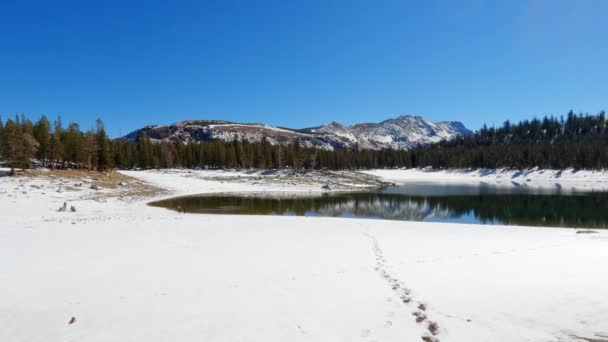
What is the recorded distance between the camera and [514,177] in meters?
115

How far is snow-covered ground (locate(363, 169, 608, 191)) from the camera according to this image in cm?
9300

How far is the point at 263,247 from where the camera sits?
14.5m

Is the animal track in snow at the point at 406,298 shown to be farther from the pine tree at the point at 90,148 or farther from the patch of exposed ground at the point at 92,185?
the pine tree at the point at 90,148

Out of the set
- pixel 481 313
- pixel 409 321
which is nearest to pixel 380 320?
pixel 409 321

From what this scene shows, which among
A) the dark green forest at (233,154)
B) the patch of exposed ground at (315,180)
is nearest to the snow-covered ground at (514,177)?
the dark green forest at (233,154)

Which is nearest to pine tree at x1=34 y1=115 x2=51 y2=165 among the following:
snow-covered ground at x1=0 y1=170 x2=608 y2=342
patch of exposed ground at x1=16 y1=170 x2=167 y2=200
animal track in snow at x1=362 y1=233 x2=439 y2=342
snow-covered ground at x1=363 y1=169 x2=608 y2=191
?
patch of exposed ground at x1=16 y1=170 x2=167 y2=200

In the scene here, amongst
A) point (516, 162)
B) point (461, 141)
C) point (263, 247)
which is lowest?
point (263, 247)

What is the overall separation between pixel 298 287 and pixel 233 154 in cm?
11840

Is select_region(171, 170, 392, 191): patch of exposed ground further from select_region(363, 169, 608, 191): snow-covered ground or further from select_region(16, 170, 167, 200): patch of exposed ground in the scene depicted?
select_region(16, 170, 167, 200): patch of exposed ground

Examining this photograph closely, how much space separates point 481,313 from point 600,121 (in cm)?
24762

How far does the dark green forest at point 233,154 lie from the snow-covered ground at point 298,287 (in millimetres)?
55294

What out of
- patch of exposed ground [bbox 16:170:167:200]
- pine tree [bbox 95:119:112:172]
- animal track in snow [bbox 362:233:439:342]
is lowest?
animal track in snow [bbox 362:233:439:342]

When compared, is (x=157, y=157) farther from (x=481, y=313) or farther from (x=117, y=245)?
(x=481, y=313)

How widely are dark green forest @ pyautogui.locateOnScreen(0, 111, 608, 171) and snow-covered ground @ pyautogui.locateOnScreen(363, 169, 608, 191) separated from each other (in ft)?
24.1
